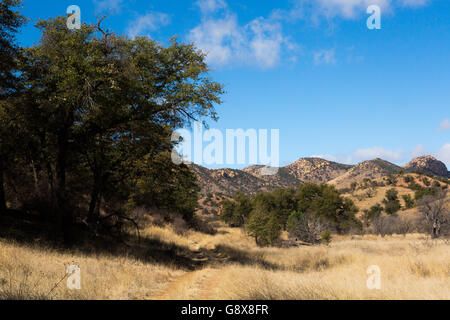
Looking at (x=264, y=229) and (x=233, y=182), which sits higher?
(x=233, y=182)

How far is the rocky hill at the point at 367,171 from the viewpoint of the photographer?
153812mm

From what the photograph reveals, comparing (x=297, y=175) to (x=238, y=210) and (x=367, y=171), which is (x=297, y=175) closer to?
(x=367, y=171)

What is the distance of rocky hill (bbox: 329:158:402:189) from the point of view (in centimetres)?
15381

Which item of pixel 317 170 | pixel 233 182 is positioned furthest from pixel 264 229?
pixel 317 170

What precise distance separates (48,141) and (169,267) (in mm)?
8131

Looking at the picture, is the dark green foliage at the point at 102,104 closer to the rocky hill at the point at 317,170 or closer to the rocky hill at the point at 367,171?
the rocky hill at the point at 367,171

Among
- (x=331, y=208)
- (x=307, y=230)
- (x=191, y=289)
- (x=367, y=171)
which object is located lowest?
(x=307, y=230)

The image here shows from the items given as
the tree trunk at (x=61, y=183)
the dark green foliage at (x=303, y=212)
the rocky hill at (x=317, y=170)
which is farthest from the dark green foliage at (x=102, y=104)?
the rocky hill at (x=317, y=170)

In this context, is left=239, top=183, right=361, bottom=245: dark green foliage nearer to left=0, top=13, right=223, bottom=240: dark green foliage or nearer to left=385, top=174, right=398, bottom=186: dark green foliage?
left=0, top=13, right=223, bottom=240: dark green foliage

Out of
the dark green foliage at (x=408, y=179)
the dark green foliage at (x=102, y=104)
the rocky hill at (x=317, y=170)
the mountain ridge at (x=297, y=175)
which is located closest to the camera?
the dark green foliage at (x=102, y=104)

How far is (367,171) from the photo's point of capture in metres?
161

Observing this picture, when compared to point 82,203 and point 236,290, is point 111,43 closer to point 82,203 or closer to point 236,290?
point 236,290

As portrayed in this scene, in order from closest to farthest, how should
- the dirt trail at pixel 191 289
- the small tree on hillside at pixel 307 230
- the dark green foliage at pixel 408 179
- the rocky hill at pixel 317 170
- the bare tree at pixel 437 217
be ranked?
the dirt trail at pixel 191 289 → the small tree on hillside at pixel 307 230 → the bare tree at pixel 437 217 → the dark green foliage at pixel 408 179 → the rocky hill at pixel 317 170
